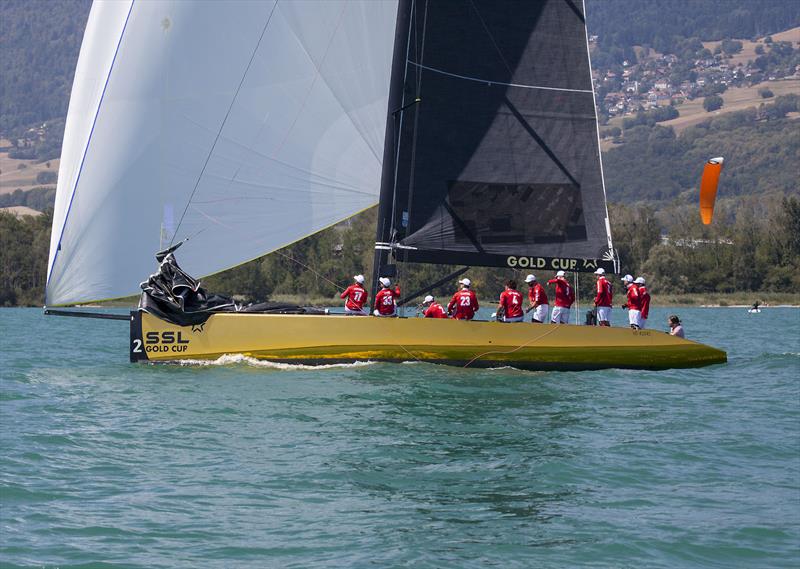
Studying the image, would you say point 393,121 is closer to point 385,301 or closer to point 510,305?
point 385,301

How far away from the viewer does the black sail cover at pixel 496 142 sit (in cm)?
2111

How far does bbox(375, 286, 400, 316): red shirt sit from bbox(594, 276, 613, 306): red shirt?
369 centimetres

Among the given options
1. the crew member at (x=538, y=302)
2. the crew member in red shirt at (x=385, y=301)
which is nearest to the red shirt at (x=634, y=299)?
the crew member at (x=538, y=302)

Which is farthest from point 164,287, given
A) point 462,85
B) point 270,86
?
point 462,85

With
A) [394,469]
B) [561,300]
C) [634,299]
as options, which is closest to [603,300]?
[634,299]

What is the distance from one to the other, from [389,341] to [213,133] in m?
4.80

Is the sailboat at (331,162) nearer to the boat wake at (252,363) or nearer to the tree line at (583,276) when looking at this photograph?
the boat wake at (252,363)

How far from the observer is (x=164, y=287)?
2016cm

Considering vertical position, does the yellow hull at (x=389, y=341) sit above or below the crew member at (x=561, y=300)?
below

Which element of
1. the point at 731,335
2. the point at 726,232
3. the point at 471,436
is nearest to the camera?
the point at 471,436

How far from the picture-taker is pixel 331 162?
70.5 ft

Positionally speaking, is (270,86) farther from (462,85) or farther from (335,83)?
(462,85)

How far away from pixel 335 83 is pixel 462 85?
7.31 ft

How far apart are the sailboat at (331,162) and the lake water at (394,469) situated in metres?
0.75
